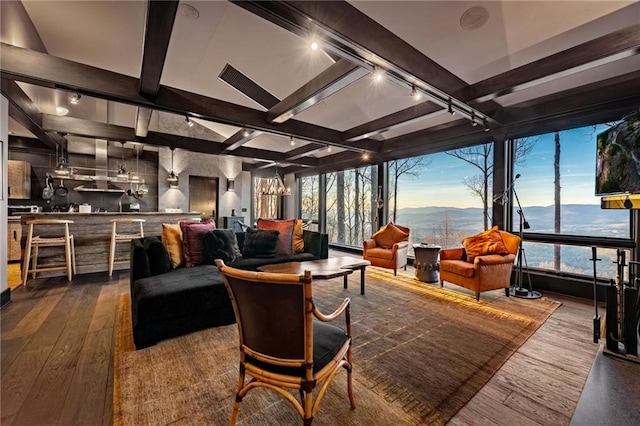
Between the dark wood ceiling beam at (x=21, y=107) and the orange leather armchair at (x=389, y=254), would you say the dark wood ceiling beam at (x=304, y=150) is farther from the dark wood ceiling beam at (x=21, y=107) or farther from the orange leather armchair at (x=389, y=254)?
the dark wood ceiling beam at (x=21, y=107)

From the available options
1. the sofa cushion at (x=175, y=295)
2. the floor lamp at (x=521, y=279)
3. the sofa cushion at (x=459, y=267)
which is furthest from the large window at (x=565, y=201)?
the sofa cushion at (x=175, y=295)

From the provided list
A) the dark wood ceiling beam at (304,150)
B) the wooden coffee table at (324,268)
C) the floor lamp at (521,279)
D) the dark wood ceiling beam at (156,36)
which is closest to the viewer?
the dark wood ceiling beam at (156,36)

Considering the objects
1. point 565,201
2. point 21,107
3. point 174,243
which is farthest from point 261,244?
point 565,201

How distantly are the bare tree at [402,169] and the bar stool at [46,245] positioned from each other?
242 inches

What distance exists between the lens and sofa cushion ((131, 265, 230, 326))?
2225mm

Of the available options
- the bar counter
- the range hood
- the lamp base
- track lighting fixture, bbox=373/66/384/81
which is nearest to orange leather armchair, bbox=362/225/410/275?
the lamp base

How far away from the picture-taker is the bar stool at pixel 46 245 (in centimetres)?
383

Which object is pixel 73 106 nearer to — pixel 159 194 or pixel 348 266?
pixel 159 194

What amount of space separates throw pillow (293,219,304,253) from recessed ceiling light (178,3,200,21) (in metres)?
3.18

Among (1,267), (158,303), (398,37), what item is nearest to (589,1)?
(398,37)

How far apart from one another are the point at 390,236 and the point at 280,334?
3985 millimetres

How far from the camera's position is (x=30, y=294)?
3.45 meters

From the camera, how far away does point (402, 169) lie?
6.11 m

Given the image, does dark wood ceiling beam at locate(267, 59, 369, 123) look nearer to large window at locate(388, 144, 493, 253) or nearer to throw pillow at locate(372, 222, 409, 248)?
throw pillow at locate(372, 222, 409, 248)
